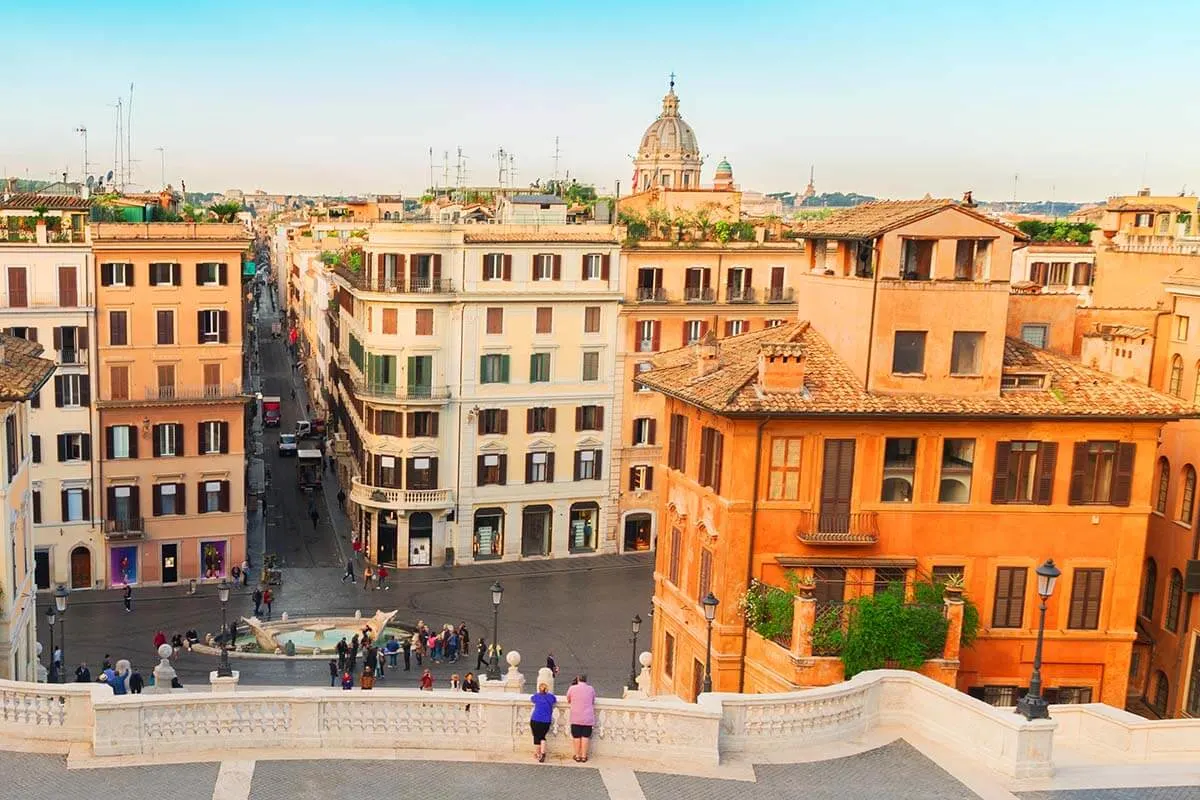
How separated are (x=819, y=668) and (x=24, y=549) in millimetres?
21247

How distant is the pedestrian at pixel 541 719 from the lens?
20.5 meters

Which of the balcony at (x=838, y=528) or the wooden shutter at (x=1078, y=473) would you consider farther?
the wooden shutter at (x=1078, y=473)

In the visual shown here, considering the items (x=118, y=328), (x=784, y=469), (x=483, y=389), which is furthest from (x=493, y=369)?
(x=784, y=469)

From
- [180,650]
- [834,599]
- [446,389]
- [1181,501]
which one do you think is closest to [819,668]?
[834,599]

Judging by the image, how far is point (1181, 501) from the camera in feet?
134

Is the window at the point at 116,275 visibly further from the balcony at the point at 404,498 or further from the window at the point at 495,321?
the window at the point at 495,321

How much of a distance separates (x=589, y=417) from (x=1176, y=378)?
2948 centimetres

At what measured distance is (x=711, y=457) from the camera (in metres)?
32.4

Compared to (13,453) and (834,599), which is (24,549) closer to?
(13,453)

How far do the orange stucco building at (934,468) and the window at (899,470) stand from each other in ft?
0.13

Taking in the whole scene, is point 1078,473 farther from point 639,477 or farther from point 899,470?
point 639,477

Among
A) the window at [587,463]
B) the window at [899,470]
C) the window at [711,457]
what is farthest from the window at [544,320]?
the window at [899,470]

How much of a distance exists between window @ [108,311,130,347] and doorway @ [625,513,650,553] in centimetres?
2579

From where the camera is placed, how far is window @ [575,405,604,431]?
63.9 metres
